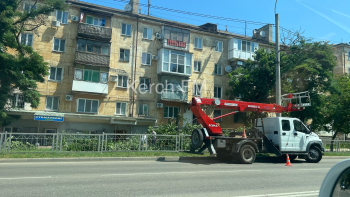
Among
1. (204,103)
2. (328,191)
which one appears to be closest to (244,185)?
(328,191)

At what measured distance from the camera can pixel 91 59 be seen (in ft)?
88.1

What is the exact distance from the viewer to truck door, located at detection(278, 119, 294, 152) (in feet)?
45.3

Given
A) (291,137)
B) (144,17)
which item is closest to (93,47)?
(144,17)

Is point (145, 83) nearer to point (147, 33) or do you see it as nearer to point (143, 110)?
point (143, 110)

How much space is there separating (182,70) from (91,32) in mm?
10343

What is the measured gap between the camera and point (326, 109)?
2714 centimetres

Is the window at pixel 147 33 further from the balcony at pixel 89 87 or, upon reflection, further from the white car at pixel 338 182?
the white car at pixel 338 182

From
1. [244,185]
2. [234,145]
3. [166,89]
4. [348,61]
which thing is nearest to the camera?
[244,185]

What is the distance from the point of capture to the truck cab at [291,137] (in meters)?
13.9

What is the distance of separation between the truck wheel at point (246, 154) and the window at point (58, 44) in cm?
2147

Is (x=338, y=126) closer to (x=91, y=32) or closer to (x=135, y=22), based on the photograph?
(x=135, y=22)

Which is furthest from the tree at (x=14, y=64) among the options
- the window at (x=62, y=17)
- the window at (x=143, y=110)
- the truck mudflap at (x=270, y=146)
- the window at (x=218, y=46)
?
the window at (x=218, y=46)

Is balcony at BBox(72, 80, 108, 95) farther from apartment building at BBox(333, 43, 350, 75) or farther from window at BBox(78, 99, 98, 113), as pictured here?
apartment building at BBox(333, 43, 350, 75)

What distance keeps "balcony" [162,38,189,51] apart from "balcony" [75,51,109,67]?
653cm
